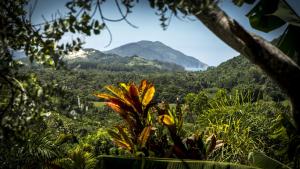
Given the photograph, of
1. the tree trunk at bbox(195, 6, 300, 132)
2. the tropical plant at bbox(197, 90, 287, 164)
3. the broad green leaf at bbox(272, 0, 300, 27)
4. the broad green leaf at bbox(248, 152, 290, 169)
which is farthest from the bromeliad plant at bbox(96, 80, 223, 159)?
the tree trunk at bbox(195, 6, 300, 132)

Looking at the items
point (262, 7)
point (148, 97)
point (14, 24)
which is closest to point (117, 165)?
point (148, 97)

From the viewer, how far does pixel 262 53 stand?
256 centimetres

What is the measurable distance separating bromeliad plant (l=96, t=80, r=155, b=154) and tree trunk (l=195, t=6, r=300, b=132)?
3.01 m

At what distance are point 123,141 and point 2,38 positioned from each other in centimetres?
357

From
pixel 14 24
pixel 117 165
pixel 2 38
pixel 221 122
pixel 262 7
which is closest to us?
pixel 2 38

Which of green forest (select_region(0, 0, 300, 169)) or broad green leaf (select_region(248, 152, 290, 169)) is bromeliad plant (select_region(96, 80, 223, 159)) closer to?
green forest (select_region(0, 0, 300, 169))

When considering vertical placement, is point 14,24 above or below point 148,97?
above

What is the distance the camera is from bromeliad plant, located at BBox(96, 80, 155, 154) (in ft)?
18.3

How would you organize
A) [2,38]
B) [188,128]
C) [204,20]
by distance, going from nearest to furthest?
[2,38]
[204,20]
[188,128]

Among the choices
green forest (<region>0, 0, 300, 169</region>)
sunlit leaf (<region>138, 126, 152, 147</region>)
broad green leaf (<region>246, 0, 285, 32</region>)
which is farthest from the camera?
sunlit leaf (<region>138, 126, 152, 147</region>)

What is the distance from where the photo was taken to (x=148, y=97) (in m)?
5.70

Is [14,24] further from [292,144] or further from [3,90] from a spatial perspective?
[292,144]

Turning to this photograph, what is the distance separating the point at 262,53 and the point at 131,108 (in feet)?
10.8

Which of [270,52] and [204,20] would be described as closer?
[270,52]
